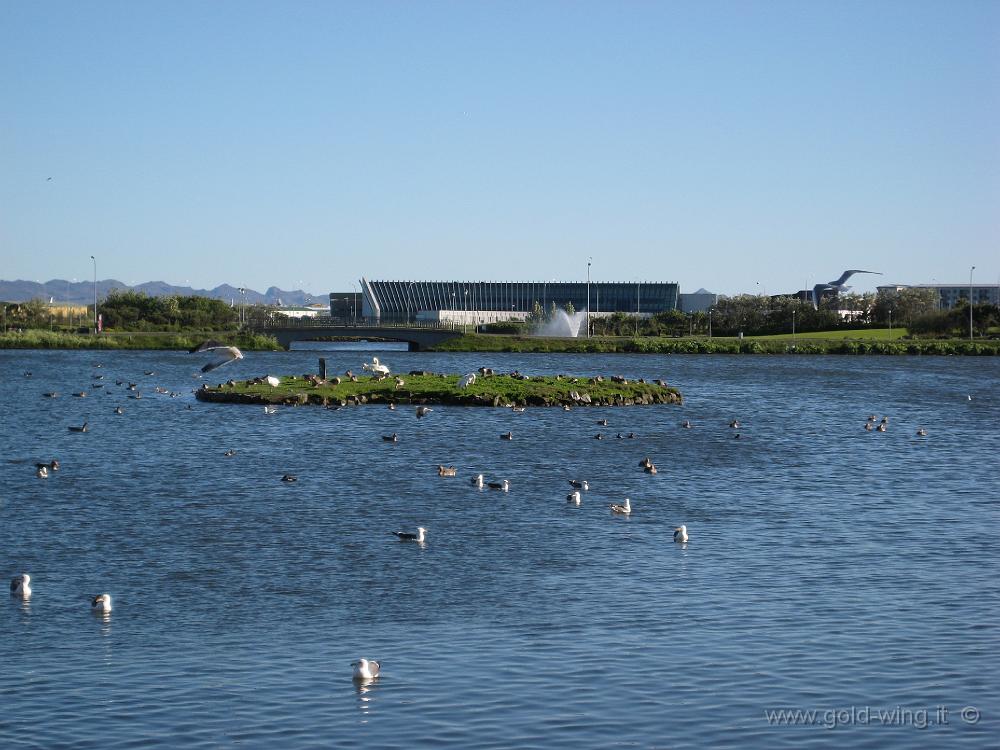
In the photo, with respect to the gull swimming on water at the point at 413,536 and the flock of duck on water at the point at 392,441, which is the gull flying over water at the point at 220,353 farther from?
the gull swimming on water at the point at 413,536

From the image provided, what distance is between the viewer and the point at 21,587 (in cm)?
2452

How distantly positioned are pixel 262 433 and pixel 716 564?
116 ft

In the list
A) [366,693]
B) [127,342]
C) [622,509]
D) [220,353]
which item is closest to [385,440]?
[220,353]

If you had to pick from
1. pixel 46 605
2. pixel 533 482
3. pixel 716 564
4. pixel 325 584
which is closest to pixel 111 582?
pixel 46 605

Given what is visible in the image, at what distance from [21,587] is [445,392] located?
2085 inches

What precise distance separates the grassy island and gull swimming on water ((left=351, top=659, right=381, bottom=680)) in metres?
57.0

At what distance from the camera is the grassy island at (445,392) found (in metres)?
76.9

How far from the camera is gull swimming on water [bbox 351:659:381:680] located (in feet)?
63.2

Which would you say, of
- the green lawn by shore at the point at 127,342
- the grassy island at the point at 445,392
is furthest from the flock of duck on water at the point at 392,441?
the green lawn by shore at the point at 127,342

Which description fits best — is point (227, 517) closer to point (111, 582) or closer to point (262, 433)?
point (111, 582)

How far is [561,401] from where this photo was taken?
255ft

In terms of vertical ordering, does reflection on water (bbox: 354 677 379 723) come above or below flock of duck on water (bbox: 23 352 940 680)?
below

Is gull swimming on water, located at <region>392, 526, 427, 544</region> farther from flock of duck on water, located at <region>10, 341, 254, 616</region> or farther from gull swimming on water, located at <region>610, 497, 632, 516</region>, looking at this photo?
flock of duck on water, located at <region>10, 341, 254, 616</region>

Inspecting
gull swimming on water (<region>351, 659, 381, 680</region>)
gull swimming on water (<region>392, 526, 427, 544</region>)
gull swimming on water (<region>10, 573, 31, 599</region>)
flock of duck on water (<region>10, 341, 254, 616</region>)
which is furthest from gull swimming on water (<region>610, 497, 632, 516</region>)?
gull swimming on water (<region>351, 659, 381, 680</region>)
